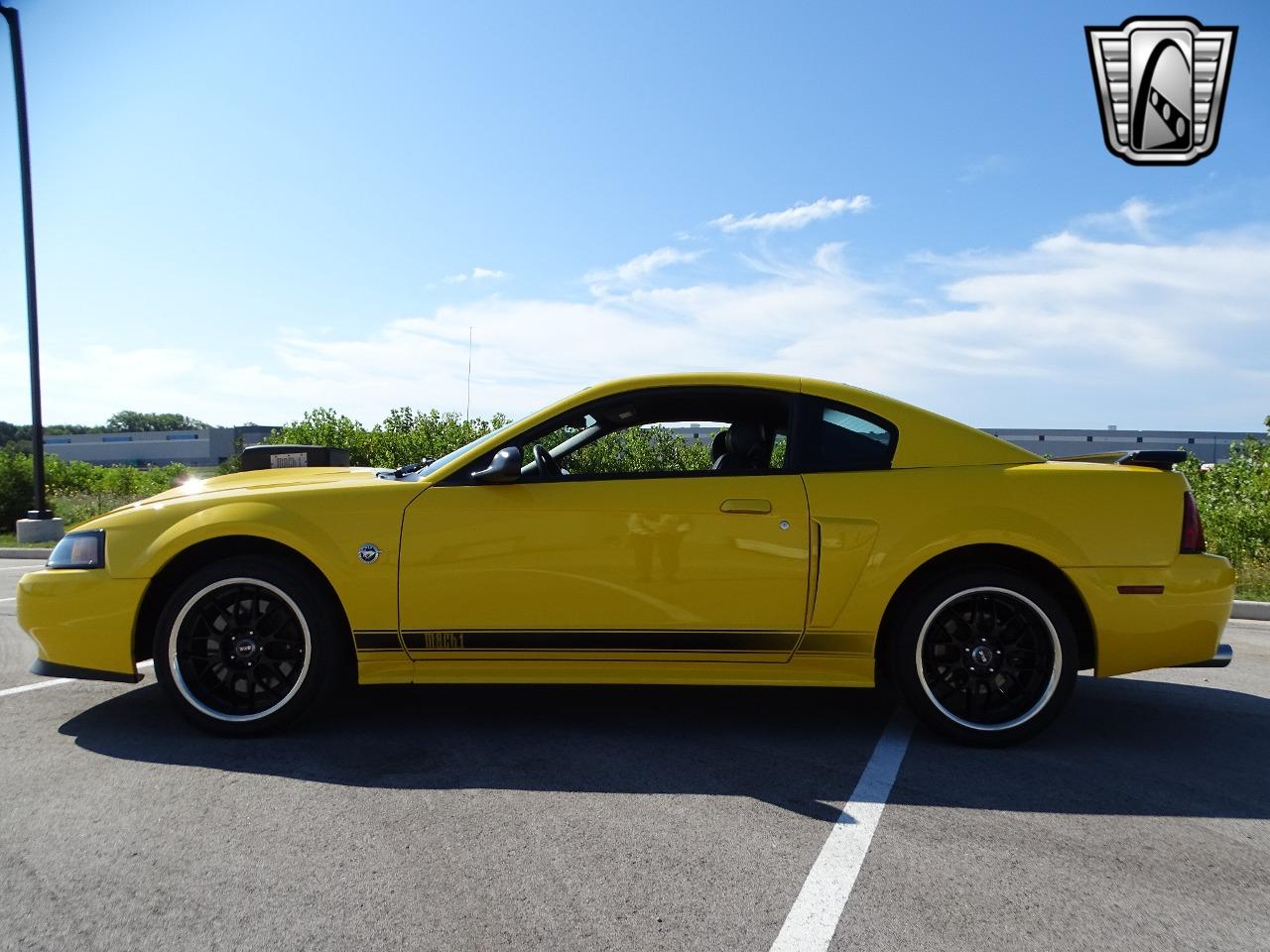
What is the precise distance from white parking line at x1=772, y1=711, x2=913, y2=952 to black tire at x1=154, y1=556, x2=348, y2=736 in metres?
2.26

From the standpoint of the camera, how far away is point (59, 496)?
22812mm

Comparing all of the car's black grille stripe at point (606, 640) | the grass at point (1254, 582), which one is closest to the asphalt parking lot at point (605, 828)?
the car's black grille stripe at point (606, 640)

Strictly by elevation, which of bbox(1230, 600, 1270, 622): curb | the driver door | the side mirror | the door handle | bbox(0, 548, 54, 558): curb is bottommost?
bbox(0, 548, 54, 558): curb

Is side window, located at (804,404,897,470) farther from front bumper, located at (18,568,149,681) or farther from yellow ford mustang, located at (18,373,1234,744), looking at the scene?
front bumper, located at (18,568,149,681)

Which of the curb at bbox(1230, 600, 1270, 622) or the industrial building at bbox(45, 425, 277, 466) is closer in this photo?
the curb at bbox(1230, 600, 1270, 622)

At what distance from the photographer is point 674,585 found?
4.01 metres

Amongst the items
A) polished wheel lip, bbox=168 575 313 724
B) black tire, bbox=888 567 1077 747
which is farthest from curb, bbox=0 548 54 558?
black tire, bbox=888 567 1077 747

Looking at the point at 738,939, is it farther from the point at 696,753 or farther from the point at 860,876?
the point at 696,753

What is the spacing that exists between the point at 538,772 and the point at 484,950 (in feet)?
4.37

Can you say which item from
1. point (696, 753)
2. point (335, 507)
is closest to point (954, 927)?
point (696, 753)

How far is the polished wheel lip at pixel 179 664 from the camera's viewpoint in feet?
13.3

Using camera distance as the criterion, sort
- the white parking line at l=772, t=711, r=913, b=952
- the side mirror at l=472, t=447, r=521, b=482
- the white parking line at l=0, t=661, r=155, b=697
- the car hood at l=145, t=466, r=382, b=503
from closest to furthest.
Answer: the white parking line at l=772, t=711, r=913, b=952 → the side mirror at l=472, t=447, r=521, b=482 → the car hood at l=145, t=466, r=382, b=503 → the white parking line at l=0, t=661, r=155, b=697

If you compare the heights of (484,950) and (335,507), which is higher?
(335,507)

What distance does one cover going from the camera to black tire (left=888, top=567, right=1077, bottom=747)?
13.2 feet
